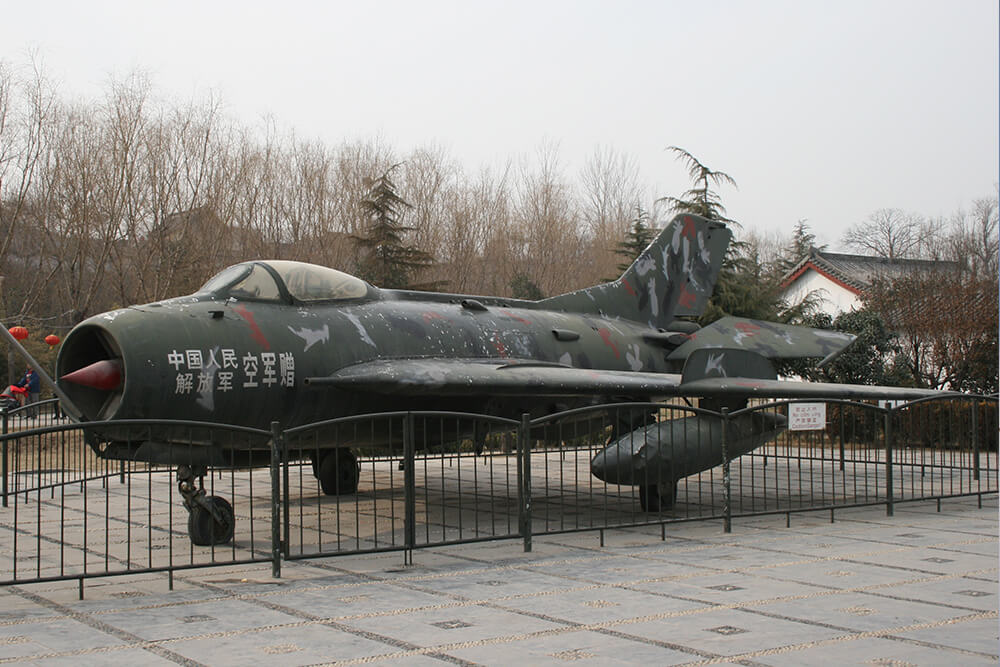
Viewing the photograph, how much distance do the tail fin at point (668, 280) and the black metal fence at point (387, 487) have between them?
263 centimetres

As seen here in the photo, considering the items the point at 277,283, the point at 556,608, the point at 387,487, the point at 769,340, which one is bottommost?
the point at 387,487

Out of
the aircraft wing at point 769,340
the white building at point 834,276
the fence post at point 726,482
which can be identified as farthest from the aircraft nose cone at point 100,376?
the white building at point 834,276

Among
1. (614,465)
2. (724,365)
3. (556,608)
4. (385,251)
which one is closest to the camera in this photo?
(556,608)

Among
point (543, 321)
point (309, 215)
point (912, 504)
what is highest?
point (309, 215)

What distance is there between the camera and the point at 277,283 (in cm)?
1117

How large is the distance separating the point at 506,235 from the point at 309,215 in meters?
10.5

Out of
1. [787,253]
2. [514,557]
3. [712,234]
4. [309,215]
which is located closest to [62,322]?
[309,215]

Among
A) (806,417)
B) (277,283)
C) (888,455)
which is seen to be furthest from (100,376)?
(888,455)

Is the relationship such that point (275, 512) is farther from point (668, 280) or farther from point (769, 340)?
point (668, 280)

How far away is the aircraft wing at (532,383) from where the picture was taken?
35.0 feet

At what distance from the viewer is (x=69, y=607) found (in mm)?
6887

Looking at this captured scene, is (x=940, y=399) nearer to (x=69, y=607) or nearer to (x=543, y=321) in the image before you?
(x=543, y=321)

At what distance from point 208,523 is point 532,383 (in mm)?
3898

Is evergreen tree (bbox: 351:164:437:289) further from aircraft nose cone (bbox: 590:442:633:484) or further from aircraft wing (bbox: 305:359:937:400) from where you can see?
aircraft nose cone (bbox: 590:442:633:484)
